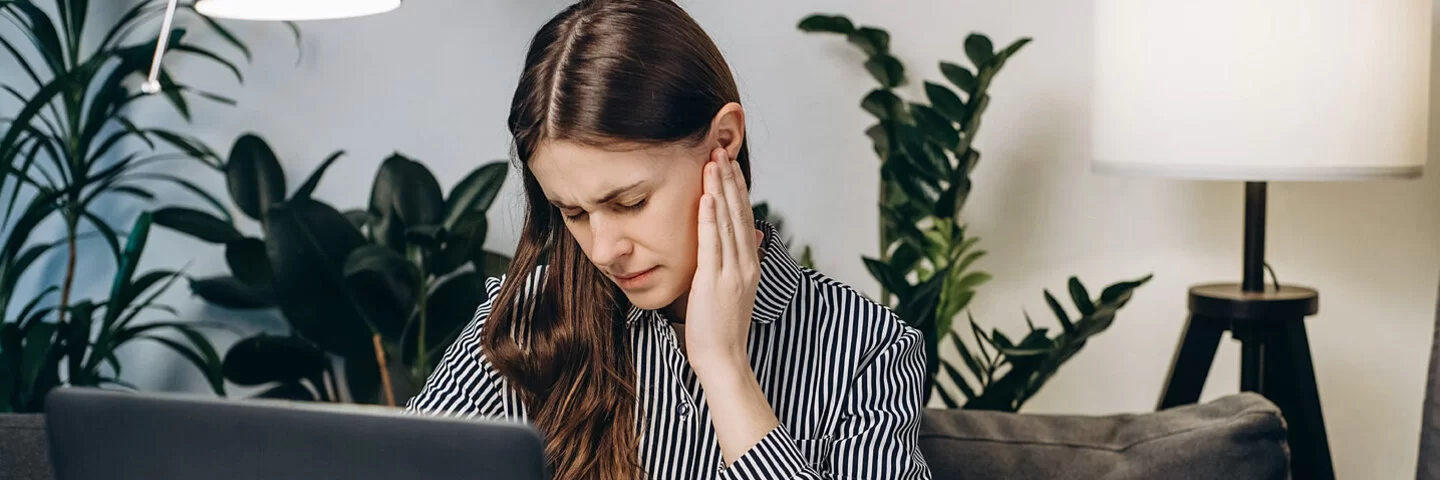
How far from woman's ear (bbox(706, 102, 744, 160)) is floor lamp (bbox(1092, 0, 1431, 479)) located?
804 millimetres

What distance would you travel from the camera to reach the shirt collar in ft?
4.15

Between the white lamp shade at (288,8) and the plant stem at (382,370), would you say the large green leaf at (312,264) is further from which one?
the white lamp shade at (288,8)

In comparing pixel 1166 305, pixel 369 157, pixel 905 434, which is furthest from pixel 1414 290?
pixel 369 157

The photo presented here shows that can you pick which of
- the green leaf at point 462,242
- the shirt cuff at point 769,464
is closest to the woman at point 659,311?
the shirt cuff at point 769,464

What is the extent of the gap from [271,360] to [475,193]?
46 cm

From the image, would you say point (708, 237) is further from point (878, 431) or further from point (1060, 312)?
point (1060, 312)

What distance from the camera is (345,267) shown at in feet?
6.35

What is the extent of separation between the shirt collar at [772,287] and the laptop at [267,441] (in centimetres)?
62

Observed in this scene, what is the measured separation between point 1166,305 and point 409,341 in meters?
1.35

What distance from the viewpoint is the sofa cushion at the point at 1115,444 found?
1.37m

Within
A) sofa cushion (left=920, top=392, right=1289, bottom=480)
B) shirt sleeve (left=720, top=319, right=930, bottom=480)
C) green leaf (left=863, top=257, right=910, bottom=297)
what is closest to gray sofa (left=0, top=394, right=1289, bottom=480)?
sofa cushion (left=920, top=392, right=1289, bottom=480)

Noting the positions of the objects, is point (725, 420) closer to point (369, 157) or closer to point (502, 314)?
point (502, 314)

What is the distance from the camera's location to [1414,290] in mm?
2182

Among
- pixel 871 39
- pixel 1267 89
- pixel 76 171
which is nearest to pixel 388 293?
pixel 76 171
